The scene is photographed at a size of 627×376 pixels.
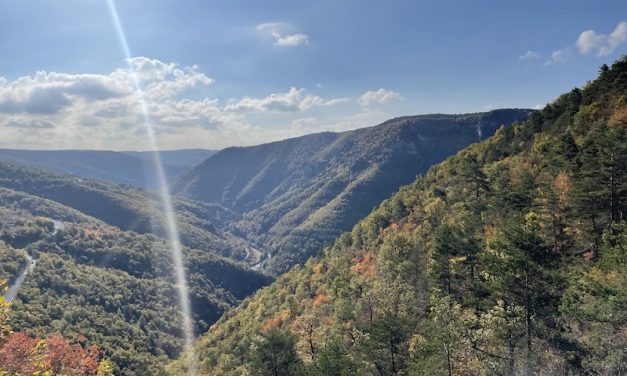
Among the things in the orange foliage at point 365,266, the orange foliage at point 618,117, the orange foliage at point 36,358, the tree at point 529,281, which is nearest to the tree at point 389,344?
the tree at point 529,281

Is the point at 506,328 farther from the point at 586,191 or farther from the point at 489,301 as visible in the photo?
the point at 586,191

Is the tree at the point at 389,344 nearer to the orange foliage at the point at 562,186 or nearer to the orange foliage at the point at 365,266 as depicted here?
the orange foliage at the point at 562,186

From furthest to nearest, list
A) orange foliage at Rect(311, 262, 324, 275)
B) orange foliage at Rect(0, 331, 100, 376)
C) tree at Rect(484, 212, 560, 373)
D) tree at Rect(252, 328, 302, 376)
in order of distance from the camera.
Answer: orange foliage at Rect(311, 262, 324, 275)
tree at Rect(252, 328, 302, 376)
tree at Rect(484, 212, 560, 373)
orange foliage at Rect(0, 331, 100, 376)

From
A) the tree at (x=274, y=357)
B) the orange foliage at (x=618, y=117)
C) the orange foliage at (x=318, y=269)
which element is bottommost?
the orange foliage at (x=318, y=269)

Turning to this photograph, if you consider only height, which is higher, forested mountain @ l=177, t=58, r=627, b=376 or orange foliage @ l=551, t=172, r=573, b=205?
orange foliage @ l=551, t=172, r=573, b=205

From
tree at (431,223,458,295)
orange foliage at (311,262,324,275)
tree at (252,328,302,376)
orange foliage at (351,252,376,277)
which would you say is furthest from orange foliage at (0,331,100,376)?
orange foliage at (311,262,324,275)

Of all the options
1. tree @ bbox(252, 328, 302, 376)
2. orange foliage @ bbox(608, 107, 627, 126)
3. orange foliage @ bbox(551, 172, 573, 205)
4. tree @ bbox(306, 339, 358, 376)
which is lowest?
tree @ bbox(252, 328, 302, 376)

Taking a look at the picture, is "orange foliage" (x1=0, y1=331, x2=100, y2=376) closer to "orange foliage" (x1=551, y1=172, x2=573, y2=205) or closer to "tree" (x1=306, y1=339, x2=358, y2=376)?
"tree" (x1=306, y1=339, x2=358, y2=376)

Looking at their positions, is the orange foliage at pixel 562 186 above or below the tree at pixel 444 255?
above

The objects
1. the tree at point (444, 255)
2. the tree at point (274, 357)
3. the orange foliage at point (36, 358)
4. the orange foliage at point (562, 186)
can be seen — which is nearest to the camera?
the orange foliage at point (36, 358)

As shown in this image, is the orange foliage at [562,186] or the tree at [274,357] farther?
the orange foliage at [562,186]
